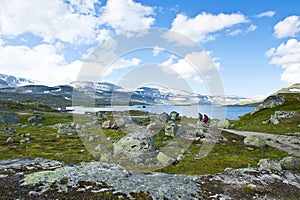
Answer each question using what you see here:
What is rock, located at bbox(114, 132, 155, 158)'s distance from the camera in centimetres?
3281

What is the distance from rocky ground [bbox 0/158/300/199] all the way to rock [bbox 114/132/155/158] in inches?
392

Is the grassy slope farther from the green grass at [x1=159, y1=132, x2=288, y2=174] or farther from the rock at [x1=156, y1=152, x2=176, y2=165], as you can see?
the rock at [x1=156, y1=152, x2=176, y2=165]

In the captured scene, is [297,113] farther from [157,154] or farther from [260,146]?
[157,154]

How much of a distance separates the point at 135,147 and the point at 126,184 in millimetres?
14501

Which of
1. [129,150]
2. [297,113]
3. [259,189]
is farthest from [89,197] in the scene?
[297,113]

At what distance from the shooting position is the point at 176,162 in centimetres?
3325

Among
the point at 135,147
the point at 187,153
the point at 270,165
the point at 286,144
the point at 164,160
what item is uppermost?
the point at 135,147

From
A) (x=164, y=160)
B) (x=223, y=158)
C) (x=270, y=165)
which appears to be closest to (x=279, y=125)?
(x=223, y=158)

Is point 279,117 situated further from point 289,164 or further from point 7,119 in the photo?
point 7,119

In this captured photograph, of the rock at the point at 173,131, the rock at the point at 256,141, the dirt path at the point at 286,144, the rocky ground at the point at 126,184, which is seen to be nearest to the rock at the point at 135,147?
the rocky ground at the point at 126,184

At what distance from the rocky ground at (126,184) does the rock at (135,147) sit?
9967mm

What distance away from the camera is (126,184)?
A: 18.8m

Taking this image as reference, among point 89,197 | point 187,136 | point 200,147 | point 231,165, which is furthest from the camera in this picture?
point 187,136

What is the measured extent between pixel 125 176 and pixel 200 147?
95.0 ft
